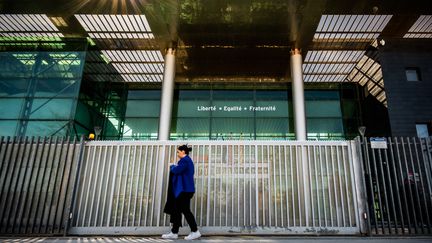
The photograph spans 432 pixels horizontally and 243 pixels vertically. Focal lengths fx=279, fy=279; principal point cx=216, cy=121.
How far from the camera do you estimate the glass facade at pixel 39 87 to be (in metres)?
13.8

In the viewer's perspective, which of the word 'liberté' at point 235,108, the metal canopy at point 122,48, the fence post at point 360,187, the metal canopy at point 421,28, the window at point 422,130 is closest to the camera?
the fence post at point 360,187

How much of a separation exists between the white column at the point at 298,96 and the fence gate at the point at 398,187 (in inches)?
361

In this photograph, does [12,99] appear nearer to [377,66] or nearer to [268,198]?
[268,198]

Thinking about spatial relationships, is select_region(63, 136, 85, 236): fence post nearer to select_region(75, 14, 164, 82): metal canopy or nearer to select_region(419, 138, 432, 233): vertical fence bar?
select_region(419, 138, 432, 233): vertical fence bar

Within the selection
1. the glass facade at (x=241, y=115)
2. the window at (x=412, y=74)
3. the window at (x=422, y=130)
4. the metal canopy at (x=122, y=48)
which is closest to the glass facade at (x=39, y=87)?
the metal canopy at (x=122, y=48)

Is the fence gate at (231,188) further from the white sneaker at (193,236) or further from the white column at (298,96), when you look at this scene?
the white column at (298,96)

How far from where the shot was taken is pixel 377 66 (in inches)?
628

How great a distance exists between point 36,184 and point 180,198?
3.15 meters

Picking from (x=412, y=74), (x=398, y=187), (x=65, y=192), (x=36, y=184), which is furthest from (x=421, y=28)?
(x=36, y=184)

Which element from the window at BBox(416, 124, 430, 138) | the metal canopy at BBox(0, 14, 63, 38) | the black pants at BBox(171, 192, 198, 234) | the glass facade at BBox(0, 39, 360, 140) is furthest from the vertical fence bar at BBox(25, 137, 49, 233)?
the window at BBox(416, 124, 430, 138)

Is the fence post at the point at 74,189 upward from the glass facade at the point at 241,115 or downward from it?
downward

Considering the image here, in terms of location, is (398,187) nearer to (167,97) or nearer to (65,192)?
(65,192)

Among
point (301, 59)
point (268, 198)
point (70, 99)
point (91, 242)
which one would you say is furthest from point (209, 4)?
point (91, 242)

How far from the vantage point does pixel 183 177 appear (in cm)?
515
